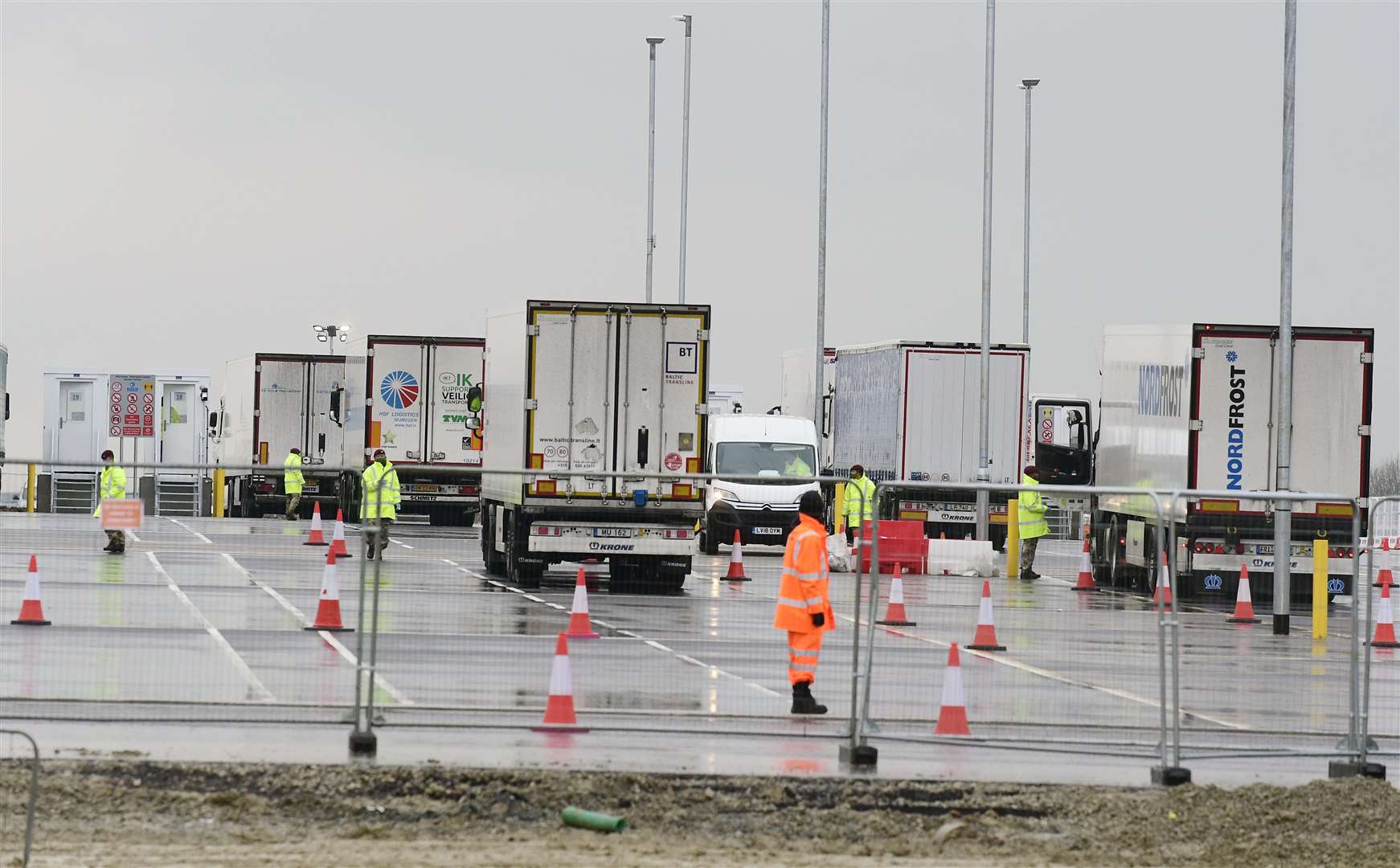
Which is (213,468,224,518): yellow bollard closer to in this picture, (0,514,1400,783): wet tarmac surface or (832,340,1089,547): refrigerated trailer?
(832,340,1089,547): refrigerated trailer

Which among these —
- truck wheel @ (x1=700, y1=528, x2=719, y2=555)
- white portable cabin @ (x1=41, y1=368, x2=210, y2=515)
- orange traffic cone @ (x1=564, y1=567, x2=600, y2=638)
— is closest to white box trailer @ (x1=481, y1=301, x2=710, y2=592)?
orange traffic cone @ (x1=564, y1=567, x2=600, y2=638)

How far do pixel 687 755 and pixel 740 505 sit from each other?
26334mm

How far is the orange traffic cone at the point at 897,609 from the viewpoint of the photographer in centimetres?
1554

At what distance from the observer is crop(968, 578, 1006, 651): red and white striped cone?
14.2 m

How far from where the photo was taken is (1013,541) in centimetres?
3597

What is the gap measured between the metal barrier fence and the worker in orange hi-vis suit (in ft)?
0.78

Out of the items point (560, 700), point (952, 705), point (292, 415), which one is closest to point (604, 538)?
point (560, 700)

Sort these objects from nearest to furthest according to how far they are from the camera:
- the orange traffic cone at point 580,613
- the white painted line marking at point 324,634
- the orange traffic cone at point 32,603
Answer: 1. the orange traffic cone at point 32,603
2. the white painted line marking at point 324,634
3. the orange traffic cone at point 580,613

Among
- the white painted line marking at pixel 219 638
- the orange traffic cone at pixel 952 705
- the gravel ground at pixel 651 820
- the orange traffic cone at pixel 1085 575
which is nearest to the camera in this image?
the gravel ground at pixel 651 820

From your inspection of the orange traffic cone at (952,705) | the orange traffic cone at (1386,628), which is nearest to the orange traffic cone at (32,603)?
the orange traffic cone at (952,705)

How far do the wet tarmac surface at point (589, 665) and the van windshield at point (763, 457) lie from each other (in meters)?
23.5

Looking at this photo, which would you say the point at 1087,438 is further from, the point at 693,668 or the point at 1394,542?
the point at 693,668

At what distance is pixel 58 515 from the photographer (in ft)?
49.8

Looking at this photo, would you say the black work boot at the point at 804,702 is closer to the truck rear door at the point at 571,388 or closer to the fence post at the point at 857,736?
the fence post at the point at 857,736
